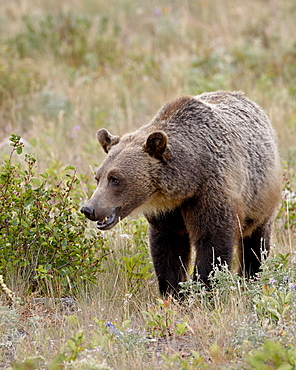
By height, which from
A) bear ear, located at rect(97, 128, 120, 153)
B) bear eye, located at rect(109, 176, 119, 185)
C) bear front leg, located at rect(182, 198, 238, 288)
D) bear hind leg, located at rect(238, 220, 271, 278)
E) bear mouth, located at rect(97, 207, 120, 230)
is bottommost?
bear hind leg, located at rect(238, 220, 271, 278)

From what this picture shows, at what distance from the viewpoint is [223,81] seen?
11375 millimetres

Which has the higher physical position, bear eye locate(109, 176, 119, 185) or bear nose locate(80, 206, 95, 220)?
bear eye locate(109, 176, 119, 185)

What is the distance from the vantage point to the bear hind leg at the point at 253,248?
6.02 metres

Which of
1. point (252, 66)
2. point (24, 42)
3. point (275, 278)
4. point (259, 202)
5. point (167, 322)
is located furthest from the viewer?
point (24, 42)

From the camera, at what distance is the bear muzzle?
4719 millimetres

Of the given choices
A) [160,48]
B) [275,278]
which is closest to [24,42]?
[160,48]

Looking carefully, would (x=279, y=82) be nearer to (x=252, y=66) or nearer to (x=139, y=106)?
(x=252, y=66)

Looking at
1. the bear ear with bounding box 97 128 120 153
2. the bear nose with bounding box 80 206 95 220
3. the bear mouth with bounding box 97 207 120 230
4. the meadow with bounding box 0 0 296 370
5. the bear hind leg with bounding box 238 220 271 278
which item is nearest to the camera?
the meadow with bounding box 0 0 296 370

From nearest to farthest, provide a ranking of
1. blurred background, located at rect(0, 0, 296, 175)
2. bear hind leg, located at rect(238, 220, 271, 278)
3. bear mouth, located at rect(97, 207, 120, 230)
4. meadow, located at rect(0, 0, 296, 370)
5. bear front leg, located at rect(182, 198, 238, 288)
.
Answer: meadow, located at rect(0, 0, 296, 370) → bear mouth, located at rect(97, 207, 120, 230) → bear front leg, located at rect(182, 198, 238, 288) → bear hind leg, located at rect(238, 220, 271, 278) → blurred background, located at rect(0, 0, 296, 175)

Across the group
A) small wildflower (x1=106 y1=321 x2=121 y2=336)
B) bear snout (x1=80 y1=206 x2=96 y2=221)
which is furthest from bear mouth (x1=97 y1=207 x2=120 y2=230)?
small wildflower (x1=106 y1=321 x2=121 y2=336)

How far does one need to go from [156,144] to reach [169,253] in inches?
44.0

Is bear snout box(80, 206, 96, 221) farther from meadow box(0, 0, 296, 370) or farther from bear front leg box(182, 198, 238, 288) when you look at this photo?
bear front leg box(182, 198, 238, 288)

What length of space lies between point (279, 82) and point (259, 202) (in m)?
7.07

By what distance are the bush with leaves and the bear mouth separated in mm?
618
